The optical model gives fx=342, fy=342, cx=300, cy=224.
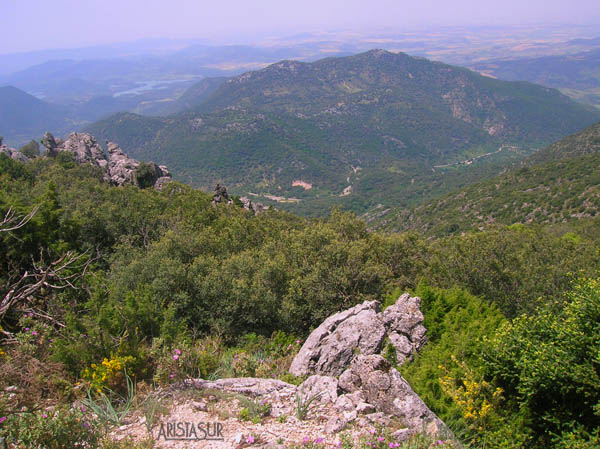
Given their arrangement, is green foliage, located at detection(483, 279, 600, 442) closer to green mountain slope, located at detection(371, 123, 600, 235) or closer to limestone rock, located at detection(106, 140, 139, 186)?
green mountain slope, located at detection(371, 123, 600, 235)

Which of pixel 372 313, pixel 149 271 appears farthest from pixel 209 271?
pixel 372 313

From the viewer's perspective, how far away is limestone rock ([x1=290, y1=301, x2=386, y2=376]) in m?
13.2

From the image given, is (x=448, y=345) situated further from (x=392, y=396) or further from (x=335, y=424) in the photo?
(x=335, y=424)

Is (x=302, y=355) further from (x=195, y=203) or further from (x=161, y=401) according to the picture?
(x=195, y=203)

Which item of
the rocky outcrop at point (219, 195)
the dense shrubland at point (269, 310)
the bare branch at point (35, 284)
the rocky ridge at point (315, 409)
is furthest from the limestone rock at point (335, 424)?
the rocky outcrop at point (219, 195)

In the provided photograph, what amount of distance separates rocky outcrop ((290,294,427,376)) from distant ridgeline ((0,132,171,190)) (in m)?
54.1

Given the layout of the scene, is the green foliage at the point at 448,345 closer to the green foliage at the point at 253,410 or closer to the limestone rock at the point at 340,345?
the limestone rock at the point at 340,345

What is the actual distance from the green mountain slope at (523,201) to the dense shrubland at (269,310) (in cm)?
4883

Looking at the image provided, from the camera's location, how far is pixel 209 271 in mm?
20250

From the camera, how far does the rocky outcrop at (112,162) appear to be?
62.7 metres

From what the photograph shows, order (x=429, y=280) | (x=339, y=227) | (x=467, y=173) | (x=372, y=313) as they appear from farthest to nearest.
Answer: (x=467, y=173), (x=339, y=227), (x=429, y=280), (x=372, y=313)

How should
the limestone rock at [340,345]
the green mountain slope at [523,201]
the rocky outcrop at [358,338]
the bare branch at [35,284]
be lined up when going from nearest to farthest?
the bare branch at [35,284]
the limestone rock at [340,345]
the rocky outcrop at [358,338]
the green mountain slope at [523,201]

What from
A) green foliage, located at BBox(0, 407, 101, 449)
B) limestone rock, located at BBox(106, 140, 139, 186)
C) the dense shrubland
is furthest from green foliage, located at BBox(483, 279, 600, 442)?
limestone rock, located at BBox(106, 140, 139, 186)

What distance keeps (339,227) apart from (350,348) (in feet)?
55.7
